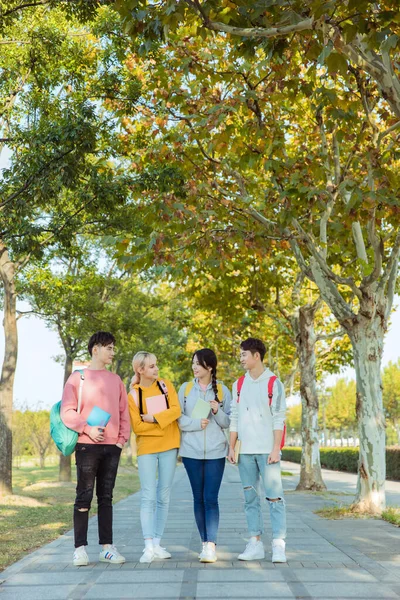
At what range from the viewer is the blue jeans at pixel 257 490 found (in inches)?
252

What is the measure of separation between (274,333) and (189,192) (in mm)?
14833

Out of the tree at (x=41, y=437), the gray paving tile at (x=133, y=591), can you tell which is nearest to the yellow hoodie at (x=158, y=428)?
the gray paving tile at (x=133, y=591)

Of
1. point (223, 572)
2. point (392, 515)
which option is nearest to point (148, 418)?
point (223, 572)

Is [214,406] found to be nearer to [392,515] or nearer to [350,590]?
[350,590]

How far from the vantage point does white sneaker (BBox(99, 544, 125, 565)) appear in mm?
6207

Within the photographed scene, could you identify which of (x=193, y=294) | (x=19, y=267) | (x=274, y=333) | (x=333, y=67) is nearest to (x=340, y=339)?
(x=274, y=333)

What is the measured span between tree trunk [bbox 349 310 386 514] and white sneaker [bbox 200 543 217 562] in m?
4.96

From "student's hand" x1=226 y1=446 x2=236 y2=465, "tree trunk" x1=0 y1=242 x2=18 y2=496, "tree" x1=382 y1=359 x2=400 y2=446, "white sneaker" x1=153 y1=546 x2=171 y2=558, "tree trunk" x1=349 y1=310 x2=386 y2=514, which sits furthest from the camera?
"tree" x1=382 y1=359 x2=400 y2=446

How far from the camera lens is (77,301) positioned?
1986 cm

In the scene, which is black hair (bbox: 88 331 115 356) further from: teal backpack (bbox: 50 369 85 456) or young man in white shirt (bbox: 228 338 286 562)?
young man in white shirt (bbox: 228 338 286 562)

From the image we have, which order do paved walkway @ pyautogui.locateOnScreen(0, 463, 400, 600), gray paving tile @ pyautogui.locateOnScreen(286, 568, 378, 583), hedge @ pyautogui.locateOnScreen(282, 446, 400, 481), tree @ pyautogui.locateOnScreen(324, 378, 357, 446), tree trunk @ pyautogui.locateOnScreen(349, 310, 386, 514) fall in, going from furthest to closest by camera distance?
tree @ pyautogui.locateOnScreen(324, 378, 357, 446), hedge @ pyautogui.locateOnScreen(282, 446, 400, 481), tree trunk @ pyautogui.locateOnScreen(349, 310, 386, 514), gray paving tile @ pyautogui.locateOnScreen(286, 568, 378, 583), paved walkway @ pyautogui.locateOnScreen(0, 463, 400, 600)

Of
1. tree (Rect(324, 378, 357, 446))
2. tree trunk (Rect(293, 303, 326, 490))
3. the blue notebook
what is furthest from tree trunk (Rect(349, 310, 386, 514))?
tree (Rect(324, 378, 357, 446))

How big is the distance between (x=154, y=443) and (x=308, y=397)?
37.4 ft

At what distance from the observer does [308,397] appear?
17.4 metres
